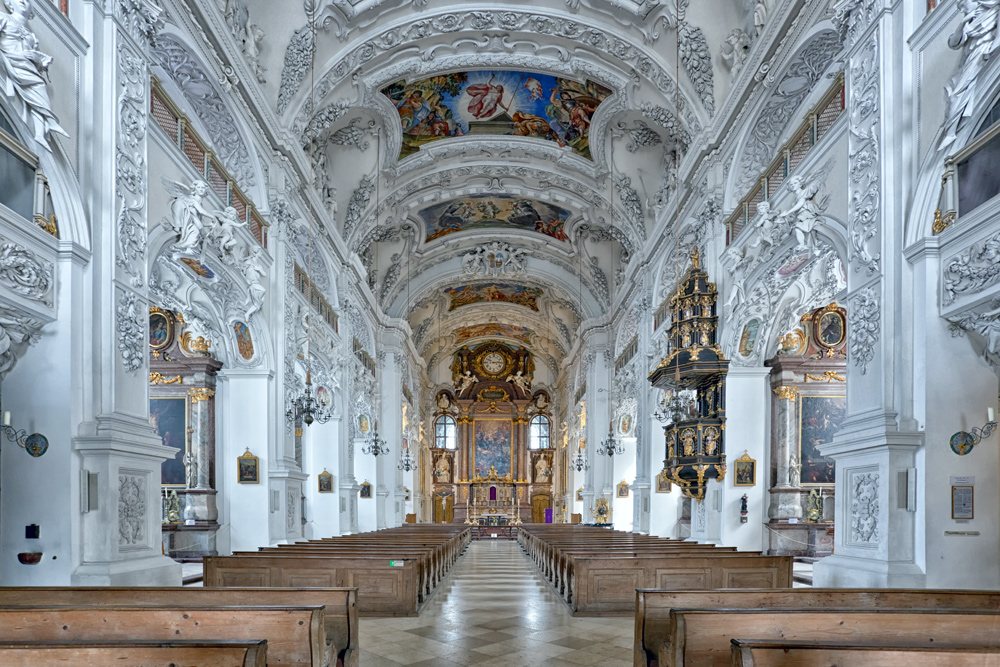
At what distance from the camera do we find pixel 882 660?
344cm

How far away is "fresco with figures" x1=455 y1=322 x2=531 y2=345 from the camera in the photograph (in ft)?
123

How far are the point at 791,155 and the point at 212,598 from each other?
28.1 feet

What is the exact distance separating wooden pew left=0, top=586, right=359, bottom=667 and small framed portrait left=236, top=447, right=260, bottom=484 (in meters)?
7.13

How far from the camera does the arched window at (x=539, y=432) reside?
41906 millimetres

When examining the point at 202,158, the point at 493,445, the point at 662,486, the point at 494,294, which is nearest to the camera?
the point at 202,158

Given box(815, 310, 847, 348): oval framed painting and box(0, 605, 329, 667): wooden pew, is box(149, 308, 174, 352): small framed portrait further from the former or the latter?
box(815, 310, 847, 348): oval framed painting

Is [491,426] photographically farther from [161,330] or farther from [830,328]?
[830,328]

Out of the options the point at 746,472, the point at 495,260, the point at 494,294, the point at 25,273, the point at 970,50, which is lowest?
the point at 746,472

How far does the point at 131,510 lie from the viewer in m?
7.19

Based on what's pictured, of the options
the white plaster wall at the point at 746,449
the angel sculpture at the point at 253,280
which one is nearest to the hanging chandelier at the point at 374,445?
the angel sculpture at the point at 253,280

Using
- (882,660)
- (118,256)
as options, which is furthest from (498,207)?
(882,660)

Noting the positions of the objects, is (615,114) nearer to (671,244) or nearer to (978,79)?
(671,244)

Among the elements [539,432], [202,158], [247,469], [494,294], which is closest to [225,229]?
[202,158]

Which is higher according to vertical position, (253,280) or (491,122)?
A: (491,122)
